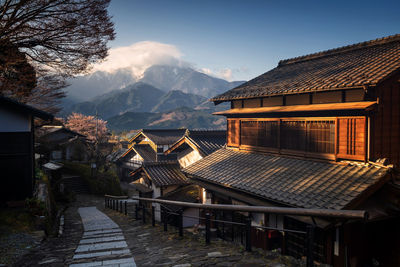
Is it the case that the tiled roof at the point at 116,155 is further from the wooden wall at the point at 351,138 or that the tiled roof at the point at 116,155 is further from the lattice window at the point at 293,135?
the wooden wall at the point at 351,138

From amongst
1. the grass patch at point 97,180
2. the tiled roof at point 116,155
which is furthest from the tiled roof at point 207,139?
the tiled roof at point 116,155

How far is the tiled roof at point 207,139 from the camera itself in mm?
19219

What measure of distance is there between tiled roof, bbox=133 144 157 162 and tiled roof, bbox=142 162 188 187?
1396 centimetres

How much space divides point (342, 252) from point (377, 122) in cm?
419

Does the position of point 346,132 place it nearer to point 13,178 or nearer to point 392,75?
point 392,75

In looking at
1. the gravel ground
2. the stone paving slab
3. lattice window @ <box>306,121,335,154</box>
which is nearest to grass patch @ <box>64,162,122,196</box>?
the gravel ground

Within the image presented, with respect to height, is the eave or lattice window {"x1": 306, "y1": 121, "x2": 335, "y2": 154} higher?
the eave

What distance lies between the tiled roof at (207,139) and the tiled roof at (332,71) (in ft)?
19.0

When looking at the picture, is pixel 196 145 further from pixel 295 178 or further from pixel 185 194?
pixel 295 178

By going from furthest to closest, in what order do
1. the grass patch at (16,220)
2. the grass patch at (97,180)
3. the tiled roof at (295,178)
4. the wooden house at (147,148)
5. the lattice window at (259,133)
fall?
the wooden house at (147,148), the grass patch at (97,180), the lattice window at (259,133), the grass patch at (16,220), the tiled roof at (295,178)

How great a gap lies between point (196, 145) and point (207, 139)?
6.48 feet

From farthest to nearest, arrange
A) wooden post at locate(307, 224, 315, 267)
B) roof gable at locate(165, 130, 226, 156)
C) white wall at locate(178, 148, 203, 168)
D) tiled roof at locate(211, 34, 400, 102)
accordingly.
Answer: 1. white wall at locate(178, 148, 203, 168)
2. roof gable at locate(165, 130, 226, 156)
3. tiled roof at locate(211, 34, 400, 102)
4. wooden post at locate(307, 224, 315, 267)

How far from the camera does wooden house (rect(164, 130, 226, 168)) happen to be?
19.2 m

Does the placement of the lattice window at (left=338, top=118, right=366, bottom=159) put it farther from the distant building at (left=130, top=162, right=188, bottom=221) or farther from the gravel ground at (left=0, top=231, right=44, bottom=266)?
the distant building at (left=130, top=162, right=188, bottom=221)
